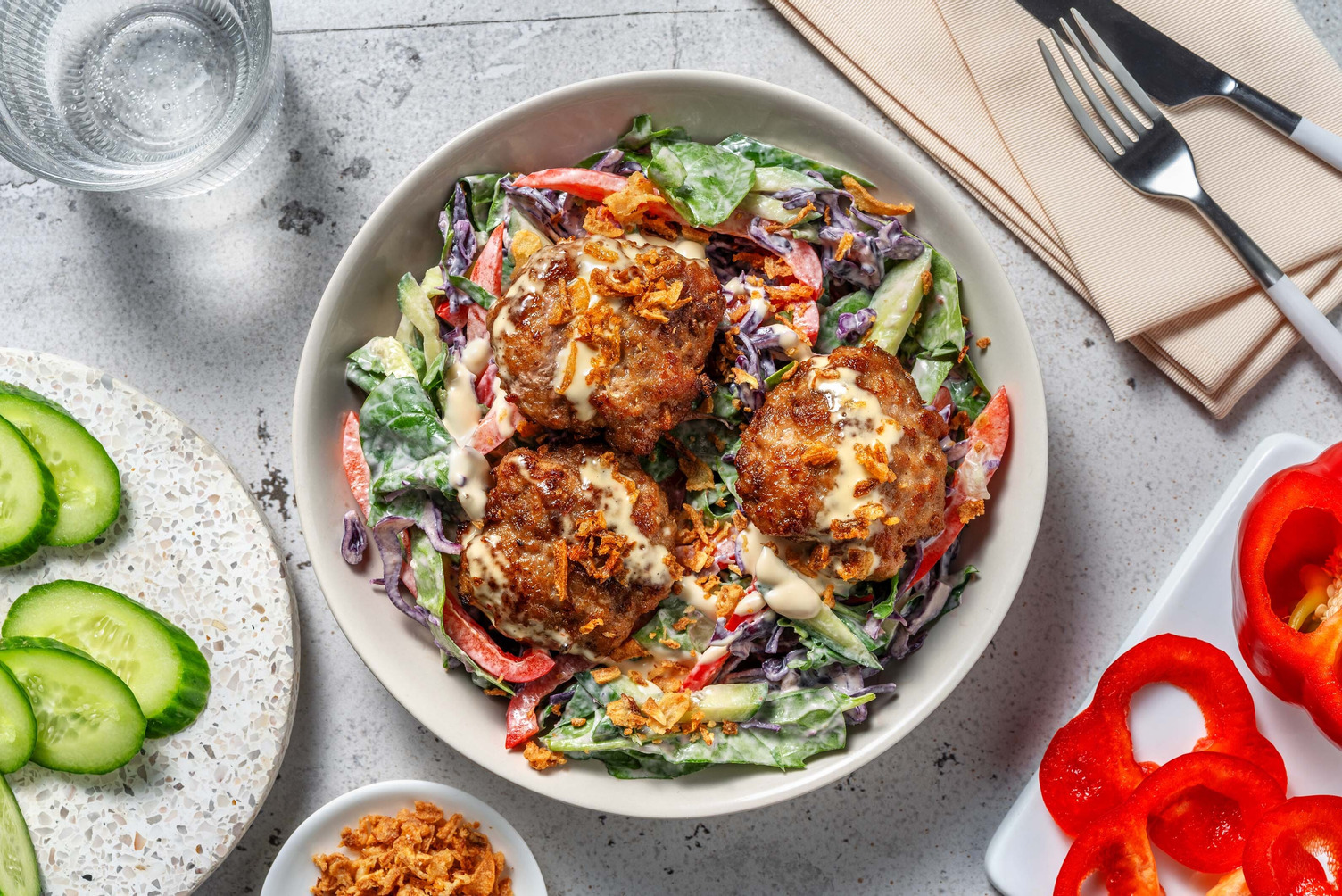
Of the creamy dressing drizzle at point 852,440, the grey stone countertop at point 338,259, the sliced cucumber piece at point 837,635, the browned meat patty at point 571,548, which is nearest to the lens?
the creamy dressing drizzle at point 852,440

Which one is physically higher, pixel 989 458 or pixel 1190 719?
pixel 989 458

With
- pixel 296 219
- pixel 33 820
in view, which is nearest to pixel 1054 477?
pixel 296 219

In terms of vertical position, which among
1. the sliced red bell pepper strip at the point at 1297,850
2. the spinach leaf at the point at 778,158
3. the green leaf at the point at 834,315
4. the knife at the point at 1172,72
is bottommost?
the sliced red bell pepper strip at the point at 1297,850

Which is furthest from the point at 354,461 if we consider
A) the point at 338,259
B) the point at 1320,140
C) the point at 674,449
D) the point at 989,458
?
the point at 1320,140

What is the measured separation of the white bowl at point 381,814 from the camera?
3.41m

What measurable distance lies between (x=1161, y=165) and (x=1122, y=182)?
135mm

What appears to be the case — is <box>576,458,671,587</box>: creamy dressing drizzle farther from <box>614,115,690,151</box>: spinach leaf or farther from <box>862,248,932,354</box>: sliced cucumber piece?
<box>614,115,690,151</box>: spinach leaf

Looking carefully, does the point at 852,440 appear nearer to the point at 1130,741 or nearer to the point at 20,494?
the point at 1130,741

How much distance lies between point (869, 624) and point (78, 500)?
2781mm

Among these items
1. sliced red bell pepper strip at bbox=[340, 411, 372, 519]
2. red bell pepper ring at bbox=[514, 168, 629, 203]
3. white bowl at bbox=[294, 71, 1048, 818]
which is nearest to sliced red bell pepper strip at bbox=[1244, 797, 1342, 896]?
white bowl at bbox=[294, 71, 1048, 818]

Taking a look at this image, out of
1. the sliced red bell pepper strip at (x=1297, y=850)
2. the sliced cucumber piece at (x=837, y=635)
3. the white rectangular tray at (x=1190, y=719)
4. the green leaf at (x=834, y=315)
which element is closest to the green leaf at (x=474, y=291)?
the green leaf at (x=834, y=315)

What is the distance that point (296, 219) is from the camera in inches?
147

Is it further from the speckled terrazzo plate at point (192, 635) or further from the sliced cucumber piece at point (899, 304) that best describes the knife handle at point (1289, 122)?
the speckled terrazzo plate at point (192, 635)

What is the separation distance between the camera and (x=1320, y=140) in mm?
3520
